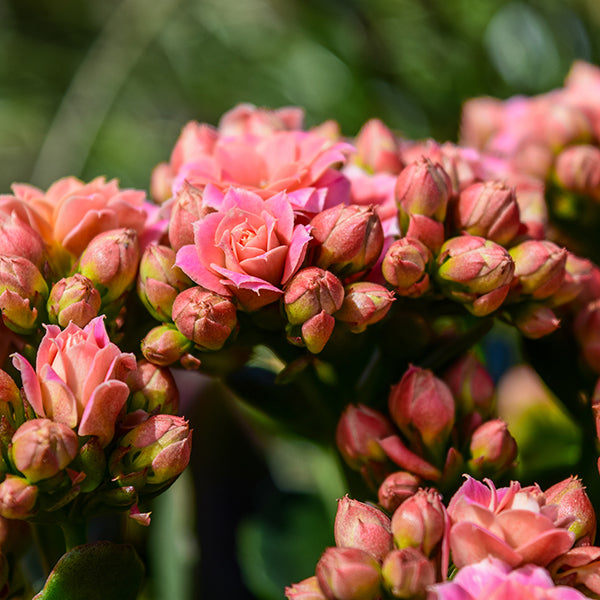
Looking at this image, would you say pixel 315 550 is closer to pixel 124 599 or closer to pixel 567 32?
pixel 124 599

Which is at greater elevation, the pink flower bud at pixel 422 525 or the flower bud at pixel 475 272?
the flower bud at pixel 475 272

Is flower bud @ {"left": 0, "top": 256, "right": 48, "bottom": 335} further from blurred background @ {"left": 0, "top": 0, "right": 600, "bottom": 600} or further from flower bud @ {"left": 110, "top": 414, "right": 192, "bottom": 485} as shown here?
blurred background @ {"left": 0, "top": 0, "right": 600, "bottom": 600}

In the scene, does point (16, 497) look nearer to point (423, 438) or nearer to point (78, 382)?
point (78, 382)

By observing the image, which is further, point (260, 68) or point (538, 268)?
point (260, 68)

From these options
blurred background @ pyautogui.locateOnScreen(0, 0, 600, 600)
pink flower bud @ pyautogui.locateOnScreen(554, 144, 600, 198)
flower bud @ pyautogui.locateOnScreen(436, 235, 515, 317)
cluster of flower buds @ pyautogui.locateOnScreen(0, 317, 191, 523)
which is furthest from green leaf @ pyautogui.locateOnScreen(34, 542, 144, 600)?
blurred background @ pyautogui.locateOnScreen(0, 0, 600, 600)

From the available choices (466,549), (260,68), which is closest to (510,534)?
(466,549)

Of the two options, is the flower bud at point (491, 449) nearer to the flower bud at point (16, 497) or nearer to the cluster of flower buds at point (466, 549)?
the cluster of flower buds at point (466, 549)

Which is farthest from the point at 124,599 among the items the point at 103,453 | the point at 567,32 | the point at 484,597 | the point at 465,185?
the point at 567,32

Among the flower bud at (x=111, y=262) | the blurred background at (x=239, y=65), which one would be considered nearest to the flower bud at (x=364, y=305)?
the flower bud at (x=111, y=262)
